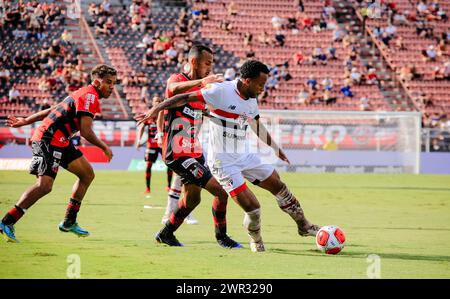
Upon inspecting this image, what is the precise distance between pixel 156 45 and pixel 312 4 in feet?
29.2

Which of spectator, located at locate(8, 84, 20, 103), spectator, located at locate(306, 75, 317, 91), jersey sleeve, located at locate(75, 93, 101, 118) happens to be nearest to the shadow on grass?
jersey sleeve, located at locate(75, 93, 101, 118)

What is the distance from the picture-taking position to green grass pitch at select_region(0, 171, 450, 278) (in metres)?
8.77

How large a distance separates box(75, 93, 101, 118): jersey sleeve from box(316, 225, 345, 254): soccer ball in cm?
346

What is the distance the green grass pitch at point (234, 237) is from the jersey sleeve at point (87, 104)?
175 centimetres

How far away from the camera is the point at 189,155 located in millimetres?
10836

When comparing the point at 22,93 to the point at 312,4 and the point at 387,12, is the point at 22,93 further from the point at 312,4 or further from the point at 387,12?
the point at 387,12

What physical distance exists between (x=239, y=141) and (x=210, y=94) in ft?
2.50

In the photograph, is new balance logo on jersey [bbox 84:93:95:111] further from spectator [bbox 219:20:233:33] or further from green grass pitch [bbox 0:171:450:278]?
spectator [bbox 219:20:233:33]

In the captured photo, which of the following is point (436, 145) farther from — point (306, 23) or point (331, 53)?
point (306, 23)

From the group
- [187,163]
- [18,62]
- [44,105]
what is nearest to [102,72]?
[187,163]

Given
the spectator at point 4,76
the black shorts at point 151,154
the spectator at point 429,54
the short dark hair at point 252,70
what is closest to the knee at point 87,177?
the short dark hair at point 252,70

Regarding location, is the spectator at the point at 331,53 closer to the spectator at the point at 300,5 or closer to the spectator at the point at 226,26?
the spectator at the point at 300,5

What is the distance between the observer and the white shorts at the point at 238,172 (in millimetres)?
10305
